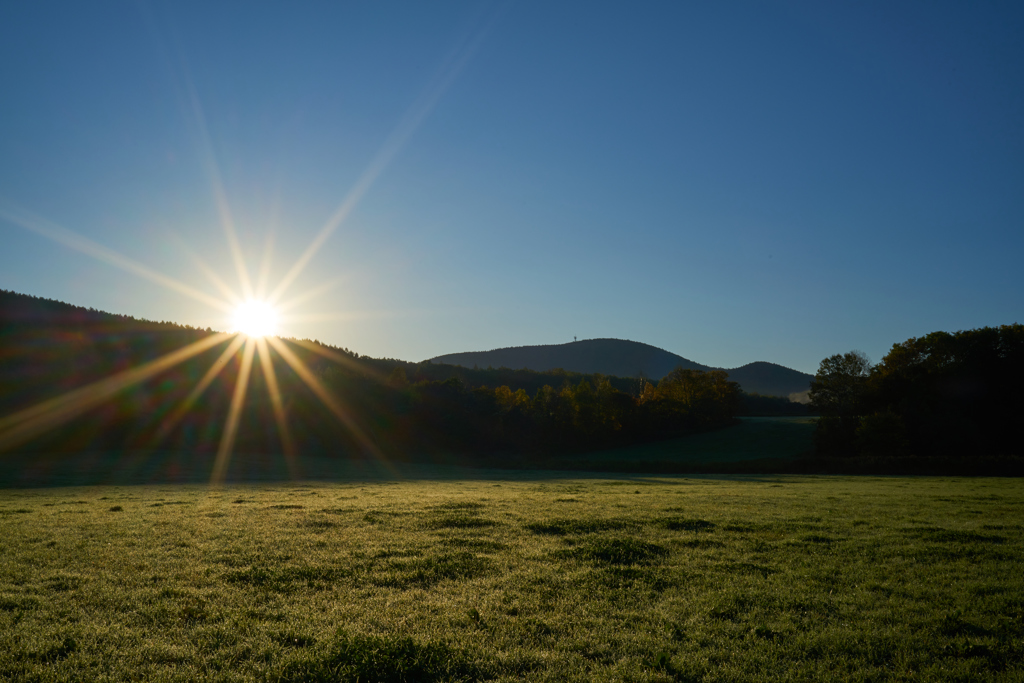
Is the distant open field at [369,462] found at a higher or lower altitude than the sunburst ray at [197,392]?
lower

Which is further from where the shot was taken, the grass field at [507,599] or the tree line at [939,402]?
the tree line at [939,402]

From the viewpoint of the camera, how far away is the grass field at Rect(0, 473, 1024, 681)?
5855mm

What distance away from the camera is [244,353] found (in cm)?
9669

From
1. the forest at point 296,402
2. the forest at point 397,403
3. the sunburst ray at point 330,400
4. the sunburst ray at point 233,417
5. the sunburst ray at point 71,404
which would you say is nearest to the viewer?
the sunburst ray at point 233,417

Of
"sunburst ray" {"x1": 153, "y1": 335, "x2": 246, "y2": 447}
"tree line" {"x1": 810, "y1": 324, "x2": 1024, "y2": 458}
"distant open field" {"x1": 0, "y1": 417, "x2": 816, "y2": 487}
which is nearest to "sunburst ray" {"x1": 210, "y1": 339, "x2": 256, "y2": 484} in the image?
"distant open field" {"x1": 0, "y1": 417, "x2": 816, "y2": 487}

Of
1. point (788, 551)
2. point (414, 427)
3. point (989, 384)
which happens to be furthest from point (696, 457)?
point (788, 551)

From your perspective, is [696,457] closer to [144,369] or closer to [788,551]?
[788,551]

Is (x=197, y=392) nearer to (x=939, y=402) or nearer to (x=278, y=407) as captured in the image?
(x=278, y=407)

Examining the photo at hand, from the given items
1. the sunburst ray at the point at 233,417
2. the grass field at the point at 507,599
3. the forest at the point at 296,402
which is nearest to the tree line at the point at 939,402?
the forest at the point at 296,402

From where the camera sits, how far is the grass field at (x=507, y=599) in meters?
5.86

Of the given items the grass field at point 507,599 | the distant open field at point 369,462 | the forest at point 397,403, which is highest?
the forest at point 397,403

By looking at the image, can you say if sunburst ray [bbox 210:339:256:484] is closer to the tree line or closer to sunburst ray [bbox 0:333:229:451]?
sunburst ray [bbox 0:333:229:451]

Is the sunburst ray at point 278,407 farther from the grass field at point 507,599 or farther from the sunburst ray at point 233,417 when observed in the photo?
the grass field at point 507,599

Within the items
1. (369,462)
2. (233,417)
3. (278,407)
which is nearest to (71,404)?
(233,417)
